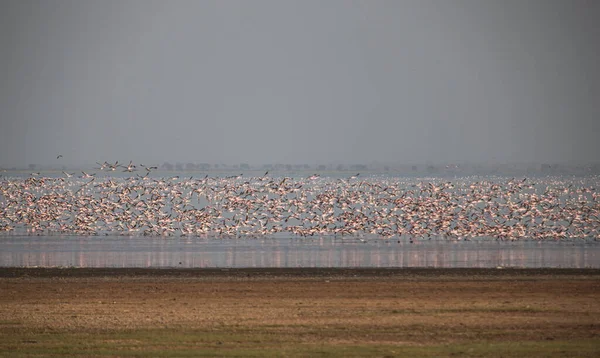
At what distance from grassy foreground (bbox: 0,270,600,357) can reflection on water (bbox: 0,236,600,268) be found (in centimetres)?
499

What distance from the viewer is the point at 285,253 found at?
45094mm

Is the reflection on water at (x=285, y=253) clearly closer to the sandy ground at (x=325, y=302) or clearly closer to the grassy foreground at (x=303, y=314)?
the sandy ground at (x=325, y=302)

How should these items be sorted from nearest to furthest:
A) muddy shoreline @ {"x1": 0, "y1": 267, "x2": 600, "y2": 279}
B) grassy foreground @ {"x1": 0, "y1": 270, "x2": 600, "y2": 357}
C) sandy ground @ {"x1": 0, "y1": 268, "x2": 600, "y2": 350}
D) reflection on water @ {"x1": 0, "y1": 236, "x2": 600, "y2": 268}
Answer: grassy foreground @ {"x1": 0, "y1": 270, "x2": 600, "y2": 357} → sandy ground @ {"x1": 0, "y1": 268, "x2": 600, "y2": 350} → muddy shoreline @ {"x1": 0, "y1": 267, "x2": 600, "y2": 279} → reflection on water @ {"x1": 0, "y1": 236, "x2": 600, "y2": 268}

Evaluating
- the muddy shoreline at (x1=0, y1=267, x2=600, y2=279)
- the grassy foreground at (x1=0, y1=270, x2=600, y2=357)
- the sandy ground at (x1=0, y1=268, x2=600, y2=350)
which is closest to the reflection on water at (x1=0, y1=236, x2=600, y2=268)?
the muddy shoreline at (x1=0, y1=267, x2=600, y2=279)

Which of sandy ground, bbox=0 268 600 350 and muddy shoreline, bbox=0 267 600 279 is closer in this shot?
sandy ground, bbox=0 268 600 350

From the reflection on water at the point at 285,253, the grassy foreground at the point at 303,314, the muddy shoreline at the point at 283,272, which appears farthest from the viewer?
the reflection on water at the point at 285,253

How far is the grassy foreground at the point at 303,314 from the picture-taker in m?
20.9

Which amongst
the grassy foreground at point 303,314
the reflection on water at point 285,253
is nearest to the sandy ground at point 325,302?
the grassy foreground at point 303,314

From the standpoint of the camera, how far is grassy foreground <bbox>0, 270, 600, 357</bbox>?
68.7ft

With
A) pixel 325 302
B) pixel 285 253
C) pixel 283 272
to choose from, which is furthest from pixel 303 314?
pixel 285 253

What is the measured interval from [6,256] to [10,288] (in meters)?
12.8

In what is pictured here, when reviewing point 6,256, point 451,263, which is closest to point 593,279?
point 451,263

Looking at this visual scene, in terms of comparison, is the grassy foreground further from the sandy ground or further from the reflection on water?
the reflection on water

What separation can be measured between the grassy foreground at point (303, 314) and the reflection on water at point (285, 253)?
4994 millimetres
